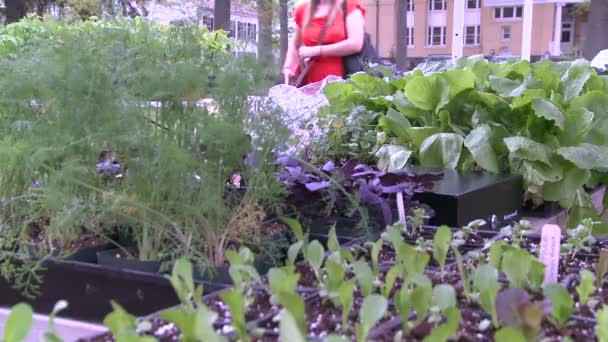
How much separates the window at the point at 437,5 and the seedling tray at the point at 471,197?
44.3m

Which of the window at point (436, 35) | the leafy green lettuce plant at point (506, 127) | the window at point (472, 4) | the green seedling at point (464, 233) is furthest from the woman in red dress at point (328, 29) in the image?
the window at point (436, 35)

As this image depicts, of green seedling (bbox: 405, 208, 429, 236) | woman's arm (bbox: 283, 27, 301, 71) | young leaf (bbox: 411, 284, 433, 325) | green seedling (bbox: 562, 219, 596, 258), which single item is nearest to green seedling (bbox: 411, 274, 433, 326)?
young leaf (bbox: 411, 284, 433, 325)

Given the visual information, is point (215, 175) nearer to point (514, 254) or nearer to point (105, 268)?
point (105, 268)

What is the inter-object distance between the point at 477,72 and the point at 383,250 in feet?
7.63

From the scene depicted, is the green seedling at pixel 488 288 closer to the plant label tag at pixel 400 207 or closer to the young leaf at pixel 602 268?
the young leaf at pixel 602 268

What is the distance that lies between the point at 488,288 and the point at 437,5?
46.9m

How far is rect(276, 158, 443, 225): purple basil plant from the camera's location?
2445mm

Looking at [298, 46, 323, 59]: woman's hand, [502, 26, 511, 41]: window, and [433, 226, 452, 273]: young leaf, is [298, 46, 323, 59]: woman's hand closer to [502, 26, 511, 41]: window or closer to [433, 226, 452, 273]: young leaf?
[433, 226, 452, 273]: young leaf

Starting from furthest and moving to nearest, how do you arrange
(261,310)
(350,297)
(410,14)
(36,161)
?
1. (410,14)
2. (36,161)
3. (261,310)
4. (350,297)

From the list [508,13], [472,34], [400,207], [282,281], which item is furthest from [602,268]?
[508,13]

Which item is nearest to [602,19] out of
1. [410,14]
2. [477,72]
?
[477,72]

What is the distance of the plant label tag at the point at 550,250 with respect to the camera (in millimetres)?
1814

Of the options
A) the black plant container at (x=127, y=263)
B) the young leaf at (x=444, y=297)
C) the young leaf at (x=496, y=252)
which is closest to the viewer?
the young leaf at (x=444, y=297)

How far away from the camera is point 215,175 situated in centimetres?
211
